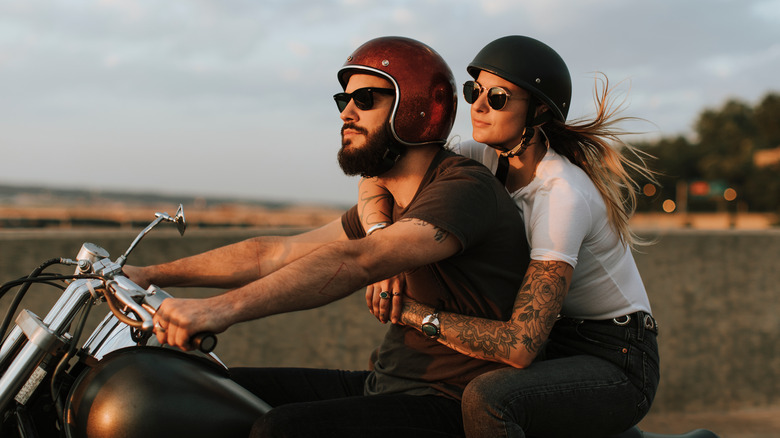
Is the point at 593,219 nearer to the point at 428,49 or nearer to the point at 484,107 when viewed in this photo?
the point at 484,107

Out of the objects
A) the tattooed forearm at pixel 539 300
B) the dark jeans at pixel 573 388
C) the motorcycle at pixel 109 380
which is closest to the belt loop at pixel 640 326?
the dark jeans at pixel 573 388

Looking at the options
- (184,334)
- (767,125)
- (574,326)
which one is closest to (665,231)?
(574,326)

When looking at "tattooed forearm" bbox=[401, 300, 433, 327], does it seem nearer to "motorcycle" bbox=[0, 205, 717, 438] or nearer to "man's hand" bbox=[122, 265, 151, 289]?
"motorcycle" bbox=[0, 205, 717, 438]

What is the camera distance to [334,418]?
2.11 m

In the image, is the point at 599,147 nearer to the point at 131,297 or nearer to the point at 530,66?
the point at 530,66

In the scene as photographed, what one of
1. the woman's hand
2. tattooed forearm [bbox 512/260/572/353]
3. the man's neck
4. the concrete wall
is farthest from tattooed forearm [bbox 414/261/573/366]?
the concrete wall

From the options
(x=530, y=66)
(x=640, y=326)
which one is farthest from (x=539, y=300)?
(x=530, y=66)

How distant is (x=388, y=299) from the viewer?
2.61 metres

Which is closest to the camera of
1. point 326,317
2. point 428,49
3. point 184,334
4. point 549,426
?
point 184,334

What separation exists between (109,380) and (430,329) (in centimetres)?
104

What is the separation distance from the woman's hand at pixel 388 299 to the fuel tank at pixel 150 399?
0.73 metres

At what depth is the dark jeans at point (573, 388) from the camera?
7.27 feet

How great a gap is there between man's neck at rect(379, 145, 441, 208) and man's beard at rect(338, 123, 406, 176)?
7 cm

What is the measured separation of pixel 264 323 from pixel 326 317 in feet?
1.45
